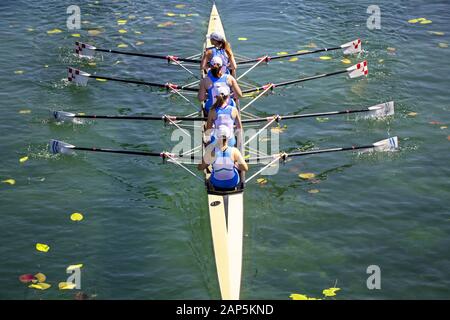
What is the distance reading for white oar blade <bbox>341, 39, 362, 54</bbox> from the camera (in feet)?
70.7

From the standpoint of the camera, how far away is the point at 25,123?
61.6ft

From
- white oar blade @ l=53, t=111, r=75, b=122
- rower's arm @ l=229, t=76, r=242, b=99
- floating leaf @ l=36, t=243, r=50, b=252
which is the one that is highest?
white oar blade @ l=53, t=111, r=75, b=122

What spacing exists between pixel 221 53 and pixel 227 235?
6664mm

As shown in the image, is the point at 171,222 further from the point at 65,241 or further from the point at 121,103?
the point at 121,103

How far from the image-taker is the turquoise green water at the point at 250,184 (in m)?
13.2

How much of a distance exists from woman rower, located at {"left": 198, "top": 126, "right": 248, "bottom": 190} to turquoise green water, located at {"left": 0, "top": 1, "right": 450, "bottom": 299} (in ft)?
3.91

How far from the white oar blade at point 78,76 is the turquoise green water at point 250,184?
0.52 m

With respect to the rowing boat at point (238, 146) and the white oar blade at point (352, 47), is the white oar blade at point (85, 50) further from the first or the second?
the white oar blade at point (352, 47)

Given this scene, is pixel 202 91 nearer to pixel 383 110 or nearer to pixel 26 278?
pixel 383 110

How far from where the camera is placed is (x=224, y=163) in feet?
43.8
